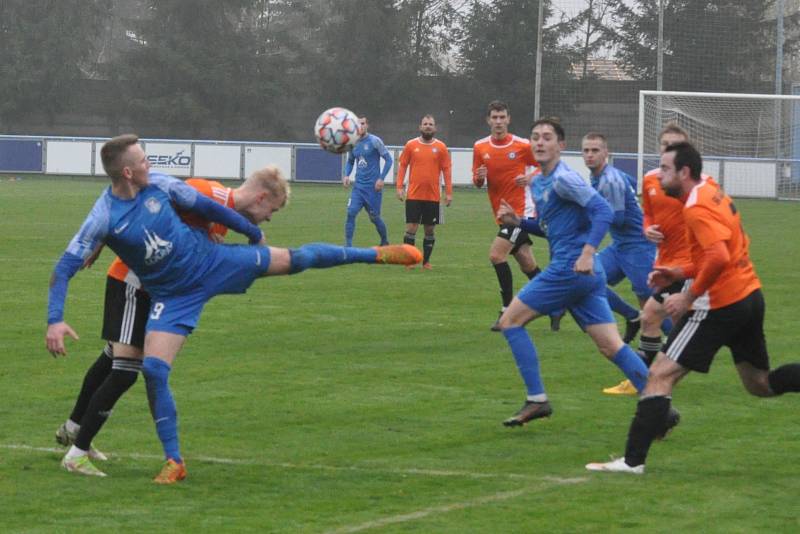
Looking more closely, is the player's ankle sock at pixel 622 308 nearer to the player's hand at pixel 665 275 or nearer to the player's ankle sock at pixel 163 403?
the player's hand at pixel 665 275

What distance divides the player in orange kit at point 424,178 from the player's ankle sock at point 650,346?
10321 mm

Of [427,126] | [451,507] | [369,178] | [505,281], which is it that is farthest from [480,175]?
[369,178]

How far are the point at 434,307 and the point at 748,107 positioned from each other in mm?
23844

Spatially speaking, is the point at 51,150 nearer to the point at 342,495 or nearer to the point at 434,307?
the point at 434,307

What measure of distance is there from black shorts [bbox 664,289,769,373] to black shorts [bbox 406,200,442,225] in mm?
13784

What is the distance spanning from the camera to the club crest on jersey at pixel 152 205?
7.74 m

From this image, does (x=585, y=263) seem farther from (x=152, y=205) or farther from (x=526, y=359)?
(x=152, y=205)

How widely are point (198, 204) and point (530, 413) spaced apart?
2.78 metres

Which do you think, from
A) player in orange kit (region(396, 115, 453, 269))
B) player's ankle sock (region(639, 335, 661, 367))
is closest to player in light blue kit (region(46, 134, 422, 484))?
player's ankle sock (region(639, 335, 661, 367))

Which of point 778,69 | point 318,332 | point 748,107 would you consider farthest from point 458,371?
point 778,69

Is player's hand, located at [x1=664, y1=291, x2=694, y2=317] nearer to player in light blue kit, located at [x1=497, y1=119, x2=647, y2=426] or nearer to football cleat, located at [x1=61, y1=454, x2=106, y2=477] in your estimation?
player in light blue kit, located at [x1=497, y1=119, x2=647, y2=426]

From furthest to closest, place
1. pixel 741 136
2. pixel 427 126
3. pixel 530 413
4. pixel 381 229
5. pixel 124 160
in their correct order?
pixel 741 136
pixel 381 229
pixel 427 126
pixel 530 413
pixel 124 160

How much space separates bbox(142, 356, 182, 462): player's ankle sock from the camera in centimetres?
771

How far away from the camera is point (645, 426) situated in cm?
793
